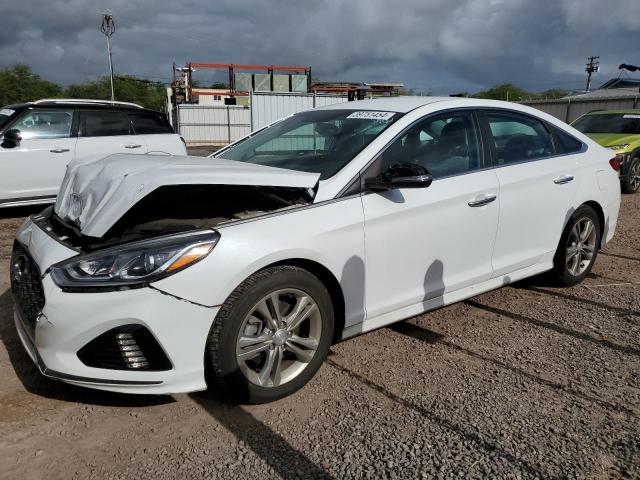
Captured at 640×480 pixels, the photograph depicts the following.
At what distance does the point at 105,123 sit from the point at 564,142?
6.86 m

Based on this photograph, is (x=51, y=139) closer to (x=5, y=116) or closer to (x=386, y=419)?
(x=5, y=116)

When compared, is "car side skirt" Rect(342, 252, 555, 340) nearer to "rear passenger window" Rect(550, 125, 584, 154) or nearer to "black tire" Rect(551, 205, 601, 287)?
"black tire" Rect(551, 205, 601, 287)

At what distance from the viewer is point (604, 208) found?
15.8 ft

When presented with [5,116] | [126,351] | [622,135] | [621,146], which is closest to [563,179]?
[126,351]

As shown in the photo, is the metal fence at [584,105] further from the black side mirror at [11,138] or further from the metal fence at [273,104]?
the black side mirror at [11,138]

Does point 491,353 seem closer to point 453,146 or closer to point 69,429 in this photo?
point 453,146

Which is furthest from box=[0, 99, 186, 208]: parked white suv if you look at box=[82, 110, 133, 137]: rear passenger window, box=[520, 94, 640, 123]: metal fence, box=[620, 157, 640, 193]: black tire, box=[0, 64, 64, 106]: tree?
box=[0, 64, 64, 106]: tree

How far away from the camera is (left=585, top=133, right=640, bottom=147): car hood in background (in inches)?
421

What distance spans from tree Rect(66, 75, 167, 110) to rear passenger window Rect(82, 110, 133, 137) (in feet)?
196

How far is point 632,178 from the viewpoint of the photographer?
10.8 meters

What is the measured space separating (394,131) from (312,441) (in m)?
1.96

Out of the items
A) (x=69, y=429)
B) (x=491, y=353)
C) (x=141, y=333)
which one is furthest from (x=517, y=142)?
(x=69, y=429)

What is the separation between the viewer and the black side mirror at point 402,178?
10.2ft

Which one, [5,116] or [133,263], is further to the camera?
[5,116]
